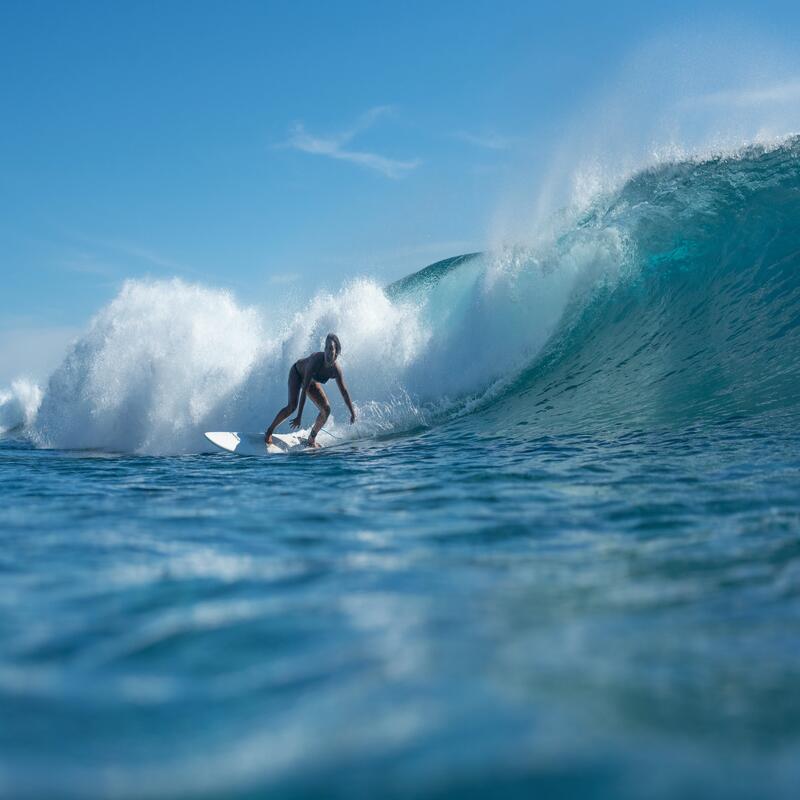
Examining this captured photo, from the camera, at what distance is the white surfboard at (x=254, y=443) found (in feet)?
33.7

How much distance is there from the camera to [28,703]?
99.7 inches

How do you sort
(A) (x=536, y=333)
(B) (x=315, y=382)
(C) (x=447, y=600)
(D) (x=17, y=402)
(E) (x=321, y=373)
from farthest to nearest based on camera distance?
(D) (x=17, y=402) → (A) (x=536, y=333) → (B) (x=315, y=382) → (E) (x=321, y=373) → (C) (x=447, y=600)

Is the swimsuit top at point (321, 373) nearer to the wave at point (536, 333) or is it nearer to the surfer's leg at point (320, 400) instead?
the surfer's leg at point (320, 400)

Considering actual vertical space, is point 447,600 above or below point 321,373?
below

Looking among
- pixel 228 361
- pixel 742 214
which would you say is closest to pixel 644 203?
pixel 742 214

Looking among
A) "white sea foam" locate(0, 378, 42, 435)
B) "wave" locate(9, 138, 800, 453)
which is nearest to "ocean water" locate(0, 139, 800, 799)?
"wave" locate(9, 138, 800, 453)

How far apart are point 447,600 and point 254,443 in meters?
7.44

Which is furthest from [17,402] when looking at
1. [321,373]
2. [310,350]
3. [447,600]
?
[447,600]

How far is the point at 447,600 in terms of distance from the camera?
3391mm

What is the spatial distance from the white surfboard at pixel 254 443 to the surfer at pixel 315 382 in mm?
118

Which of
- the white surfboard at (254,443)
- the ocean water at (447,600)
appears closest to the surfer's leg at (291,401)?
the white surfboard at (254,443)

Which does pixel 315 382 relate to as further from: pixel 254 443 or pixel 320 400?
pixel 254 443

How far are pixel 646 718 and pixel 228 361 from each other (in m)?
12.4

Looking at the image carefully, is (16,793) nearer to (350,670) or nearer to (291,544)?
(350,670)
